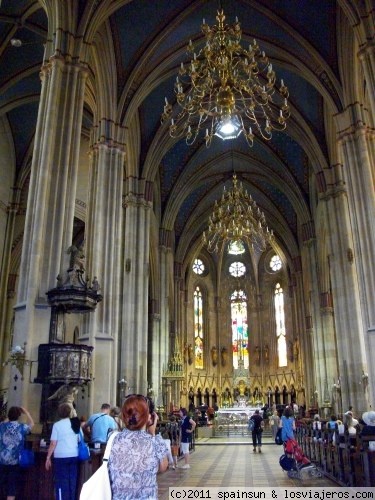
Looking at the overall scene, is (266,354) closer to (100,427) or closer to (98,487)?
(100,427)

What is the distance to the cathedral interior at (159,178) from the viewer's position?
35.7 ft

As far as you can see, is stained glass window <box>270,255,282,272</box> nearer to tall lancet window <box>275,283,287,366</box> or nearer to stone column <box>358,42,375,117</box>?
tall lancet window <box>275,283,287,366</box>

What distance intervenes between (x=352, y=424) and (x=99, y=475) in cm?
801

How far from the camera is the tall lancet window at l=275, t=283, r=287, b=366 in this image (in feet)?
112

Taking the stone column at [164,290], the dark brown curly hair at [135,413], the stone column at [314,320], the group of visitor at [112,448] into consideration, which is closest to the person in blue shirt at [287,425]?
the group of visitor at [112,448]

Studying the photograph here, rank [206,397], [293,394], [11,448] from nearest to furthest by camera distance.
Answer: [11,448] < [293,394] < [206,397]

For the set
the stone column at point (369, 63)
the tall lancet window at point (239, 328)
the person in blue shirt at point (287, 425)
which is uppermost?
the stone column at point (369, 63)

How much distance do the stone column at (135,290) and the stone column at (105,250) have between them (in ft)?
9.14

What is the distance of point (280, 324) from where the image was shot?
34969 mm

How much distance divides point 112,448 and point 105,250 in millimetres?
11976

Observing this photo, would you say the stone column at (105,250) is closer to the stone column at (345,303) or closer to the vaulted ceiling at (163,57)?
the vaulted ceiling at (163,57)

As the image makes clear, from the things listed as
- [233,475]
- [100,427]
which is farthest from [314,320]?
[100,427]

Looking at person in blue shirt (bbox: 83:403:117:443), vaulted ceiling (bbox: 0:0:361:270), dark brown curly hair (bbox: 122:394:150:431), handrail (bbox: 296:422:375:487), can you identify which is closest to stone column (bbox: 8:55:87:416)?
vaulted ceiling (bbox: 0:0:361:270)

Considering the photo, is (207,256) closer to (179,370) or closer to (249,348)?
(249,348)
